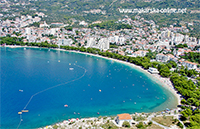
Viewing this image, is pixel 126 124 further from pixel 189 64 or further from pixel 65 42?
pixel 65 42

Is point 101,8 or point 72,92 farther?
point 101,8

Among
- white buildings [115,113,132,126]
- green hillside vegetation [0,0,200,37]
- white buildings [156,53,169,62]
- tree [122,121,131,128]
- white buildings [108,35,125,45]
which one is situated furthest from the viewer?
green hillside vegetation [0,0,200,37]

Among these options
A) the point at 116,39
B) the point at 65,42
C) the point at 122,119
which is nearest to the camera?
the point at 122,119

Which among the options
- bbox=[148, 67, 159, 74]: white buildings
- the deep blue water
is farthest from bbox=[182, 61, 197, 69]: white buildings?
the deep blue water

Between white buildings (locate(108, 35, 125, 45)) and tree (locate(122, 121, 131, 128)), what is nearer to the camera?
tree (locate(122, 121, 131, 128))

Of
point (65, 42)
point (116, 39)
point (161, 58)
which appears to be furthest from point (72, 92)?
point (116, 39)

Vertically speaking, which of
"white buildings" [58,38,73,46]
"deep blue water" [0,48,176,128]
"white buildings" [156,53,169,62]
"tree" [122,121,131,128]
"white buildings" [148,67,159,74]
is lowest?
"tree" [122,121,131,128]

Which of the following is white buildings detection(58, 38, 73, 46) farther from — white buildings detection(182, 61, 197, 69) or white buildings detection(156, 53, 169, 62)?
white buildings detection(182, 61, 197, 69)

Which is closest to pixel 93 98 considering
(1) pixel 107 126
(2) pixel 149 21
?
(1) pixel 107 126

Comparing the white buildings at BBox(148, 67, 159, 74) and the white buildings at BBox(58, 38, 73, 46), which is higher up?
the white buildings at BBox(58, 38, 73, 46)
